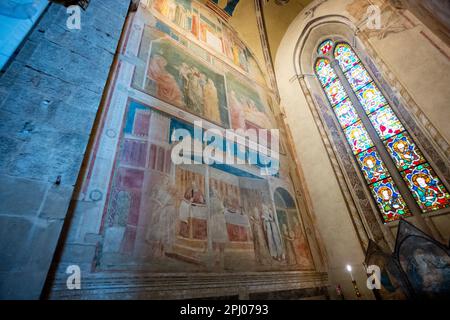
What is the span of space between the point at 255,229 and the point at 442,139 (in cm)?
401

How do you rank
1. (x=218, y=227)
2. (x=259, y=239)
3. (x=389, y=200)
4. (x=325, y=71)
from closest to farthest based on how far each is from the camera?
(x=218, y=227) < (x=259, y=239) < (x=389, y=200) < (x=325, y=71)

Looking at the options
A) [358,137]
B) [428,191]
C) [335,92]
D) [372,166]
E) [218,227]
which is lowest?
[218,227]

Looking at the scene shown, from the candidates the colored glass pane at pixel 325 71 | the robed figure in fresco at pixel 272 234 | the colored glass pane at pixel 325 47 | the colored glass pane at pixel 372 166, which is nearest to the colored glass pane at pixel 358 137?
the colored glass pane at pixel 372 166

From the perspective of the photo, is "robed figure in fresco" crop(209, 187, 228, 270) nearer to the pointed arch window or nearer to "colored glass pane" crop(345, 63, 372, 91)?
the pointed arch window

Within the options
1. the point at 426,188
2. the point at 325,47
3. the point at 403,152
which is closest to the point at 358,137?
the point at 403,152

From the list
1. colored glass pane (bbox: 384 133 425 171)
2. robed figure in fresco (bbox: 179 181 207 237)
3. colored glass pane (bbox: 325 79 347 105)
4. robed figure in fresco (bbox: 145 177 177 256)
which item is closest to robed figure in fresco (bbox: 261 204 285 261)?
robed figure in fresco (bbox: 179 181 207 237)

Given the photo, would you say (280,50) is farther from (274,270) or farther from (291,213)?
(274,270)

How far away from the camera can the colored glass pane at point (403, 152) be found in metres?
4.76

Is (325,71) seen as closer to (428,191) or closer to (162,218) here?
(428,191)

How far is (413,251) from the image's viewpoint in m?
3.43

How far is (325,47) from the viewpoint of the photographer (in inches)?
301

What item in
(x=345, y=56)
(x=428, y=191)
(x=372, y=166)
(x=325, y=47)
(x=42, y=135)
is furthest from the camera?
(x=325, y=47)

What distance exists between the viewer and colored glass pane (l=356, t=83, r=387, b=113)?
5.70m

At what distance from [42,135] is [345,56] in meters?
7.95
